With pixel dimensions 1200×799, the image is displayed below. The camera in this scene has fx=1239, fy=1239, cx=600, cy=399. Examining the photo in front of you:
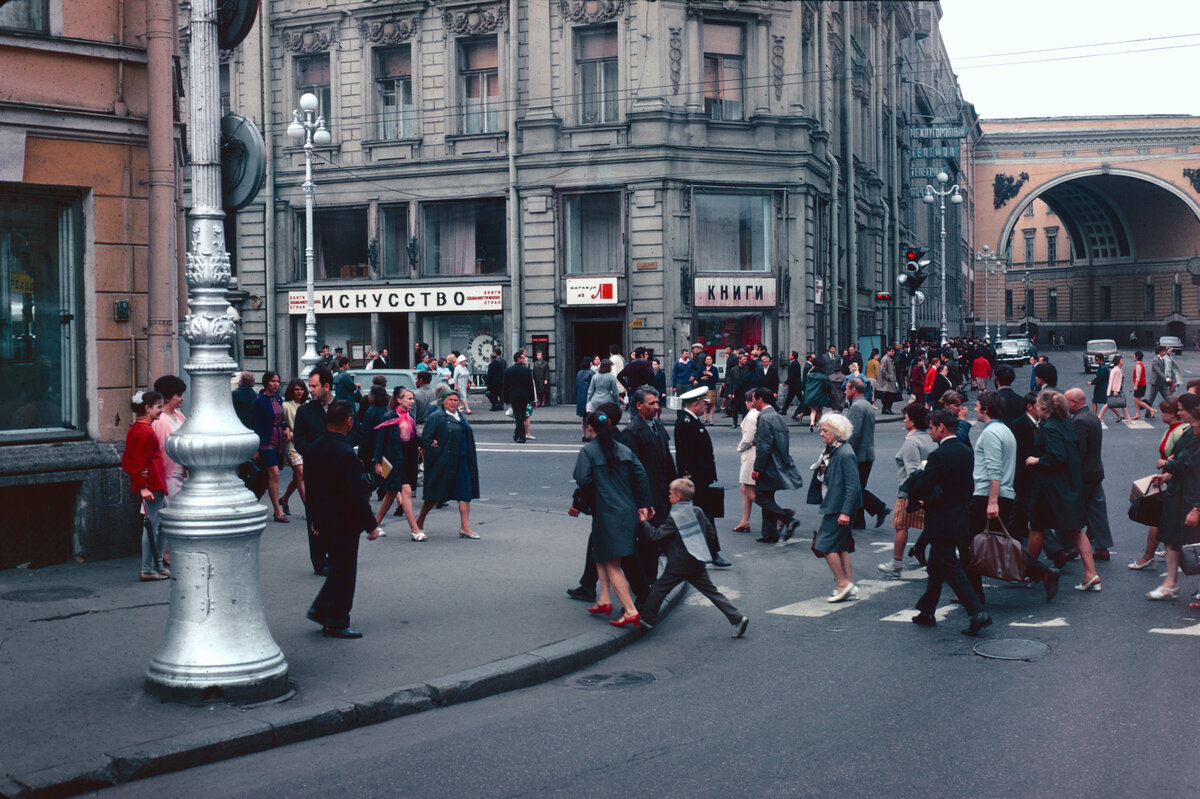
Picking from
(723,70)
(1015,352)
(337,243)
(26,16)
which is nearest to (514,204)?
(337,243)

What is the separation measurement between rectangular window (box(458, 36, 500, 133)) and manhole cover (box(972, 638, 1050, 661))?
28389 millimetres

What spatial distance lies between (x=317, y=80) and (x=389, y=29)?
2863 millimetres

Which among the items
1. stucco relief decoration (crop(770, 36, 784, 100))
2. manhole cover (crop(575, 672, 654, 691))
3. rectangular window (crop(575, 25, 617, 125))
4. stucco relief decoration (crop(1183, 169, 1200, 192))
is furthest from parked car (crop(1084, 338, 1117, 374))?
manhole cover (crop(575, 672, 654, 691))

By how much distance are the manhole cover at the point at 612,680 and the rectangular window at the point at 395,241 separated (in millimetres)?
29230

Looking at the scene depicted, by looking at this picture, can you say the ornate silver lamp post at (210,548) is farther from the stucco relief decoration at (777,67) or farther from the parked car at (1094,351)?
the parked car at (1094,351)

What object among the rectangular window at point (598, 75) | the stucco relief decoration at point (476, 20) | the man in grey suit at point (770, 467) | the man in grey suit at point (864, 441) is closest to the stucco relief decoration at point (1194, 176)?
the rectangular window at point (598, 75)

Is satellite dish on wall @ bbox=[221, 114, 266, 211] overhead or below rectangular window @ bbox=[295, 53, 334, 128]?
below

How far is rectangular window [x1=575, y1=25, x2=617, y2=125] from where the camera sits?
33.9 metres

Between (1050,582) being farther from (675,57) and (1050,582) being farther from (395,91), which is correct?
(395,91)

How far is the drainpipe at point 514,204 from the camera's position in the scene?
34156 millimetres

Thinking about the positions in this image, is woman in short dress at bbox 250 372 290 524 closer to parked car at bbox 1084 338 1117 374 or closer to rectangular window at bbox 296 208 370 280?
rectangular window at bbox 296 208 370 280

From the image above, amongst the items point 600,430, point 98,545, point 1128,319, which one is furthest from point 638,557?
point 1128,319

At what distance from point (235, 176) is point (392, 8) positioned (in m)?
29.1

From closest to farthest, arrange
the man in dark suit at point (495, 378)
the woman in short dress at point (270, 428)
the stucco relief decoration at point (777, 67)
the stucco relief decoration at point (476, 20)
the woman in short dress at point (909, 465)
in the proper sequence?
the woman in short dress at point (909, 465), the woman in short dress at point (270, 428), the man in dark suit at point (495, 378), the stucco relief decoration at point (777, 67), the stucco relief decoration at point (476, 20)
